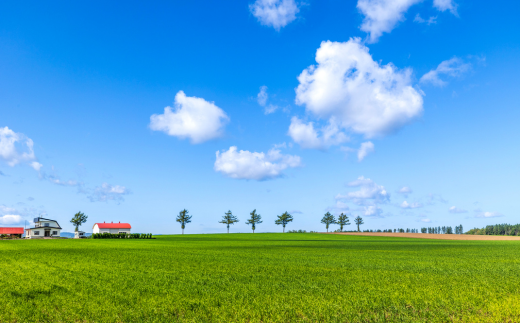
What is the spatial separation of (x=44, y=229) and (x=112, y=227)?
19506 millimetres

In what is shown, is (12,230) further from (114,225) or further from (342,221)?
(342,221)

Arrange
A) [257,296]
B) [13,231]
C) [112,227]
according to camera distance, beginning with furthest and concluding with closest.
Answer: [112,227] < [13,231] < [257,296]

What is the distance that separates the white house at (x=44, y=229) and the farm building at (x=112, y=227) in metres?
11.7

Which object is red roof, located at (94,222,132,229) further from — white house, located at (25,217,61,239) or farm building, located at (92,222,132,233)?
white house, located at (25,217,61,239)

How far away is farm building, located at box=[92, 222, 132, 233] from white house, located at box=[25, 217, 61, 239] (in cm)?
1166

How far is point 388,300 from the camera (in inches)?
437

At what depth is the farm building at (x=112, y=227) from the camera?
4444 inches

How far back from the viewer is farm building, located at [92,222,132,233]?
113 meters

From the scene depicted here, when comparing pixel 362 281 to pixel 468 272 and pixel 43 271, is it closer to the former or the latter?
pixel 468 272

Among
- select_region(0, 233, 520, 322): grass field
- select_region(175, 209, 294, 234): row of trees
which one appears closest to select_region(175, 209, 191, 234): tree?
select_region(175, 209, 294, 234): row of trees

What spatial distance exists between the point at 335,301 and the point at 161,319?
18.0ft

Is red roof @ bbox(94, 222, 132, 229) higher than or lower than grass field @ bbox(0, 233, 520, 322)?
lower

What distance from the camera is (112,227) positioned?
4466 inches

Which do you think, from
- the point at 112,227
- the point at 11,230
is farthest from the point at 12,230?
the point at 112,227
